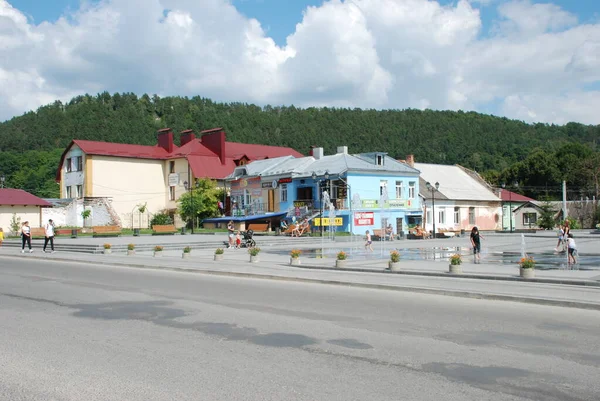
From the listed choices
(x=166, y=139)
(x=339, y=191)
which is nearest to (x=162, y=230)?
(x=339, y=191)

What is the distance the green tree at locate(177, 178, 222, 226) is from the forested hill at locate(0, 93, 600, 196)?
134 feet

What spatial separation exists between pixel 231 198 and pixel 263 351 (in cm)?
5504

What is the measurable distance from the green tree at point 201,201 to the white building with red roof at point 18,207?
13284 millimetres

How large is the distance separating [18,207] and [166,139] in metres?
22.3

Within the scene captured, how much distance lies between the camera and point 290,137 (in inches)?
4190

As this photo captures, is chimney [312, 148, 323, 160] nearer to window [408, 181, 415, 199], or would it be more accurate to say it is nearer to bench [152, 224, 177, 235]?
window [408, 181, 415, 199]

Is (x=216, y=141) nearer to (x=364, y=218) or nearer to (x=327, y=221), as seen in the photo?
(x=364, y=218)

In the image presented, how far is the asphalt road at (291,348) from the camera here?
6215mm

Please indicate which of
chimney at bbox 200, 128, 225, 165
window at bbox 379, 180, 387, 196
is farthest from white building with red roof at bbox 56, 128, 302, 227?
window at bbox 379, 180, 387, 196

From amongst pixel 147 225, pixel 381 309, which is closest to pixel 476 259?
pixel 381 309

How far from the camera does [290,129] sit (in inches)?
4294

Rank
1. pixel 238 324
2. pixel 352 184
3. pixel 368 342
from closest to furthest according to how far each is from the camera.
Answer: pixel 368 342
pixel 238 324
pixel 352 184

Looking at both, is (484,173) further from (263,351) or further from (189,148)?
(263,351)

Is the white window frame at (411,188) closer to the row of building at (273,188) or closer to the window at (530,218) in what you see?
the row of building at (273,188)
